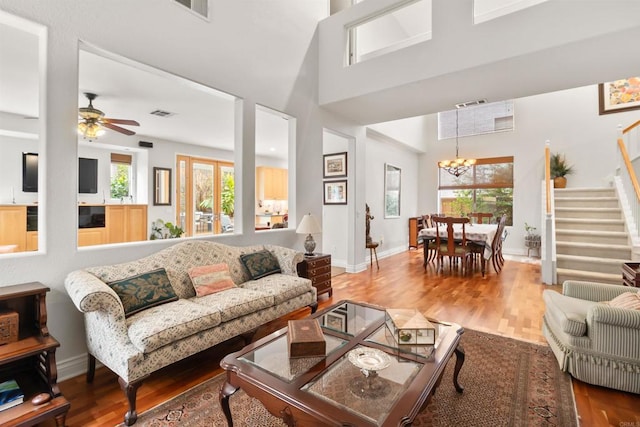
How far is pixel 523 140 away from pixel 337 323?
25.6 feet

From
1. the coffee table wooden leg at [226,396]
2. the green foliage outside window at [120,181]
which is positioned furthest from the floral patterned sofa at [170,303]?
the green foliage outside window at [120,181]

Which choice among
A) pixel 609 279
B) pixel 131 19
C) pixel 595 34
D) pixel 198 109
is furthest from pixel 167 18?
pixel 609 279

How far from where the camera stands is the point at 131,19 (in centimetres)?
263

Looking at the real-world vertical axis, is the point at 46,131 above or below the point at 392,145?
below

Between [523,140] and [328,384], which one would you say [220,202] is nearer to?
[328,384]

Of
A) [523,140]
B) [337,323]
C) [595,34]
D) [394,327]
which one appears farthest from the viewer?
[523,140]

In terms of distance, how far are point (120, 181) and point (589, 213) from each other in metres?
9.22

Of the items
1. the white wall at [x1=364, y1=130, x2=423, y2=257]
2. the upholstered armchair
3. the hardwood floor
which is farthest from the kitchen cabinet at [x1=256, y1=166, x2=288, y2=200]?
the upholstered armchair

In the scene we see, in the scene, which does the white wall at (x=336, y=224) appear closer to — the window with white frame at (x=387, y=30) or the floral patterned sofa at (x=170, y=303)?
the window with white frame at (x=387, y=30)

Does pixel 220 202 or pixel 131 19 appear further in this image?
pixel 220 202

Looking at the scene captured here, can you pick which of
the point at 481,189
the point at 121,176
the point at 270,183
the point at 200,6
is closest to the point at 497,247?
the point at 481,189

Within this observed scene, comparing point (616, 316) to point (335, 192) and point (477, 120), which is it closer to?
point (335, 192)

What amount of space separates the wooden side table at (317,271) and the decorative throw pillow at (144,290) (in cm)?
165

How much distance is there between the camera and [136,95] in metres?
4.13
